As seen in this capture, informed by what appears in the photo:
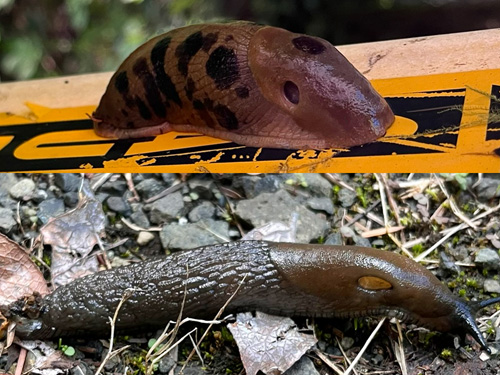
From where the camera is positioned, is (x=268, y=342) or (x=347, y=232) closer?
(x=268, y=342)

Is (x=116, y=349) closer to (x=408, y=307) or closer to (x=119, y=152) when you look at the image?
(x=119, y=152)

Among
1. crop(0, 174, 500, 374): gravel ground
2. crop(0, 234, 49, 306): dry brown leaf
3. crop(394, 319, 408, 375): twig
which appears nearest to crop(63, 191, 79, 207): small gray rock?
crop(0, 174, 500, 374): gravel ground

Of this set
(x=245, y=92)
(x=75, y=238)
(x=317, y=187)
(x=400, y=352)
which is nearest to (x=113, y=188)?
(x=75, y=238)

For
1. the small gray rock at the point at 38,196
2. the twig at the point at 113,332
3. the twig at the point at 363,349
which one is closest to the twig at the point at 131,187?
the small gray rock at the point at 38,196

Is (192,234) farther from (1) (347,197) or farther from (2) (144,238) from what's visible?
(1) (347,197)

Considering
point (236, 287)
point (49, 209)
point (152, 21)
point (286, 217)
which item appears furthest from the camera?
point (152, 21)
